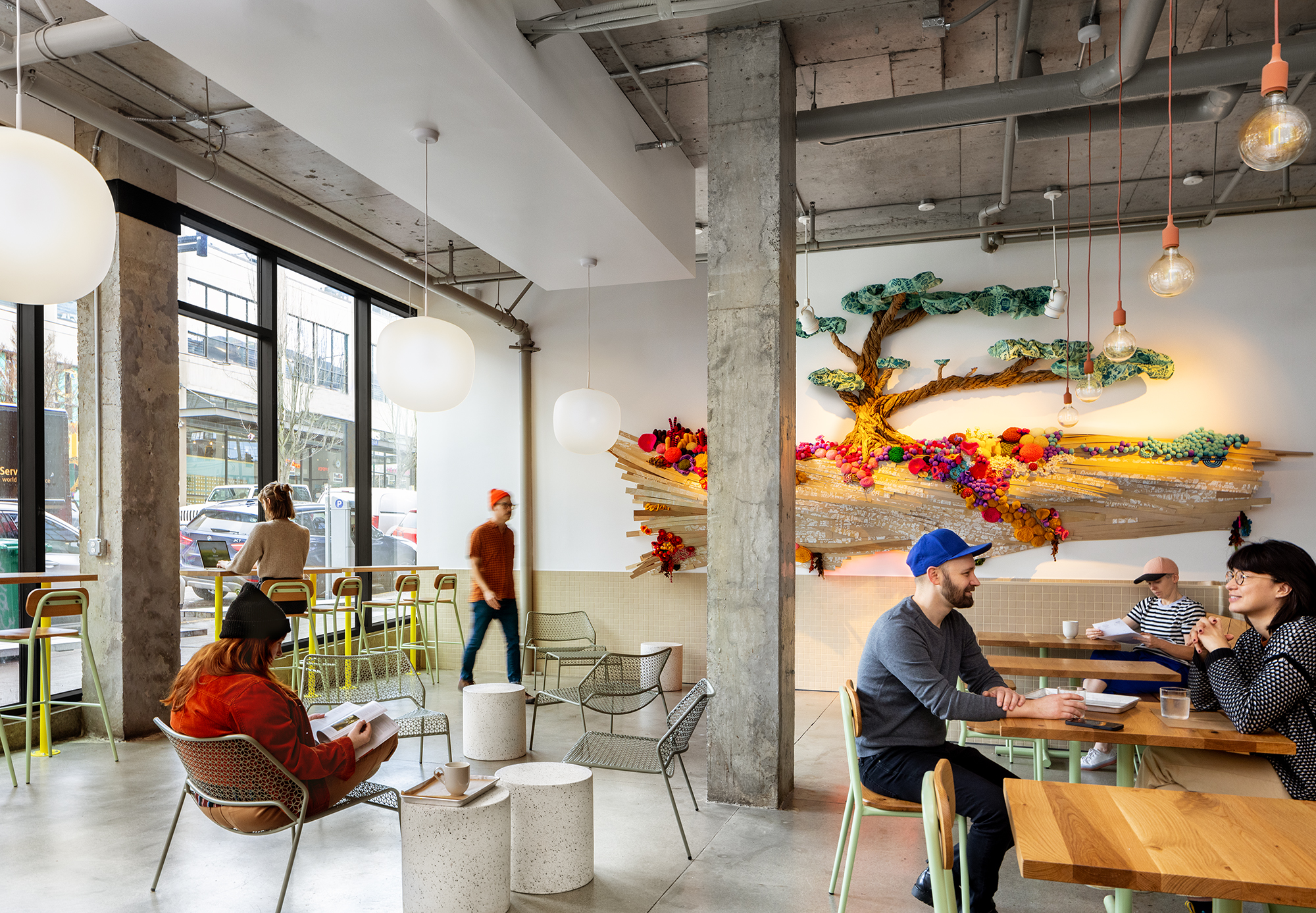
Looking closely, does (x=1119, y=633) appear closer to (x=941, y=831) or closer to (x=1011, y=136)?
(x=1011, y=136)

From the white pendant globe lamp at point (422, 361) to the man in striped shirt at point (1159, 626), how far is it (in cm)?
376

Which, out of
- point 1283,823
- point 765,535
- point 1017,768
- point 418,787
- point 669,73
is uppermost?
point 669,73

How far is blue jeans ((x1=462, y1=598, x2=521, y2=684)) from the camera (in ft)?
22.0

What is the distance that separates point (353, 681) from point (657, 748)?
278cm

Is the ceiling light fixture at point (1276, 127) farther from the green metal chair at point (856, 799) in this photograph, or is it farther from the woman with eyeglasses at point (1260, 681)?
the green metal chair at point (856, 799)

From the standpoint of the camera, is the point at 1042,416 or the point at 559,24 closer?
the point at 559,24

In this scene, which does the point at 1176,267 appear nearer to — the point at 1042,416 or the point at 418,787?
the point at 418,787

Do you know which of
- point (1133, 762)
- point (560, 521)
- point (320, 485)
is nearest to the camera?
point (1133, 762)

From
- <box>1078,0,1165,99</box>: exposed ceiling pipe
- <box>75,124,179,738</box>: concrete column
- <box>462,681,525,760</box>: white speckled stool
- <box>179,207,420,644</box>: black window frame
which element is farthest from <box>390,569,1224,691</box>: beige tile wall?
<box>1078,0,1165,99</box>: exposed ceiling pipe

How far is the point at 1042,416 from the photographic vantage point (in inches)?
286

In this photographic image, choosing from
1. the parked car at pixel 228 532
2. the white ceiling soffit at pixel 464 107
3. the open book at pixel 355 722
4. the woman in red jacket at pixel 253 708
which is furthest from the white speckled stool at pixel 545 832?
the parked car at pixel 228 532

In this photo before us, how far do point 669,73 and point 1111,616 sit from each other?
5.28 metres

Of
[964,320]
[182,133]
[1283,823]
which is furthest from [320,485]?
[1283,823]

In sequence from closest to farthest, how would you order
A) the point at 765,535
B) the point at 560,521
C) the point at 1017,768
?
the point at 765,535 < the point at 1017,768 < the point at 560,521
